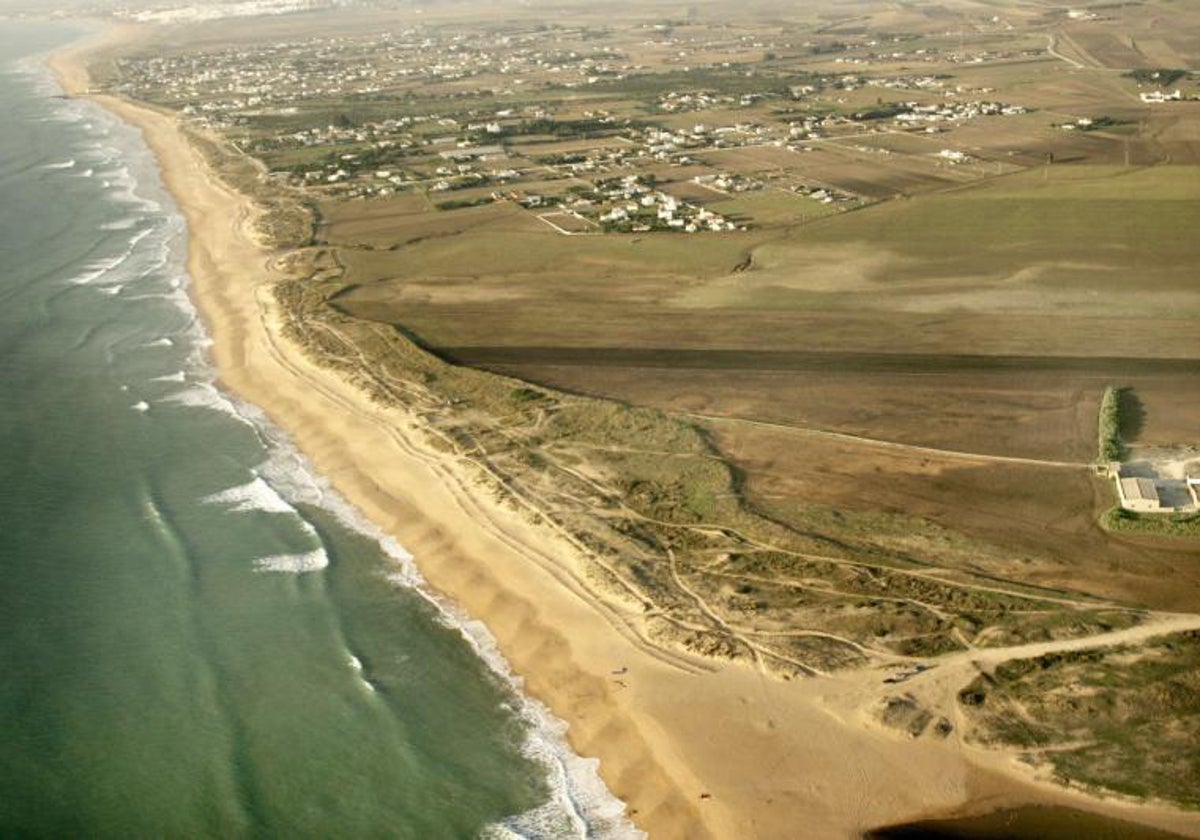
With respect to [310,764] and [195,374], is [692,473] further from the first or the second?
[195,374]

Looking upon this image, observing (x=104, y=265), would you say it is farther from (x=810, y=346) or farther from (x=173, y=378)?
(x=810, y=346)

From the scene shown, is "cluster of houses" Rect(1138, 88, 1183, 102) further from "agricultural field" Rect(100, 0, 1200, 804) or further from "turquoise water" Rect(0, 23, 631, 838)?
"turquoise water" Rect(0, 23, 631, 838)

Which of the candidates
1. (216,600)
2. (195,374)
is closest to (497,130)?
(195,374)

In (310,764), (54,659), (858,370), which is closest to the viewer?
(310,764)

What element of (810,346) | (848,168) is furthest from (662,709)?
(848,168)

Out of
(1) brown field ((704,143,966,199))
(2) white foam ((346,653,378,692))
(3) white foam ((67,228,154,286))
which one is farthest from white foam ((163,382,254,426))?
(1) brown field ((704,143,966,199))
